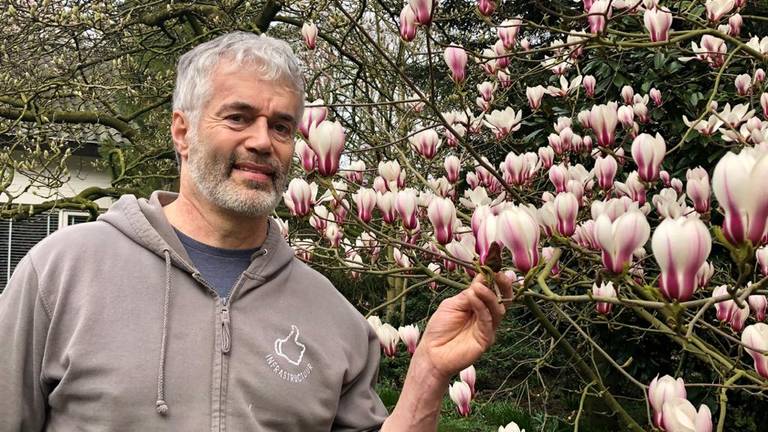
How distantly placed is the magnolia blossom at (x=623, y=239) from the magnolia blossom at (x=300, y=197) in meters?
1.06

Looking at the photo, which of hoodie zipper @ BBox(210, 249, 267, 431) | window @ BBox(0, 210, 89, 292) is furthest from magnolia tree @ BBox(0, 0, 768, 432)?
window @ BBox(0, 210, 89, 292)

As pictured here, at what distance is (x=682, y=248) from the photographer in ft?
3.46

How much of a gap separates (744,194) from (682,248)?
141mm

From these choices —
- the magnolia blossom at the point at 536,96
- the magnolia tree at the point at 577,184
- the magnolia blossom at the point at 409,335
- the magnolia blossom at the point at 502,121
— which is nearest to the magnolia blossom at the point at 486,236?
the magnolia tree at the point at 577,184

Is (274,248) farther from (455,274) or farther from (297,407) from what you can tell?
(455,274)

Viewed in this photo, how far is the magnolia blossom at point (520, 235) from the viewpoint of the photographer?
4.06 ft

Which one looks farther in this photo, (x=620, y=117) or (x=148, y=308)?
(x=620, y=117)

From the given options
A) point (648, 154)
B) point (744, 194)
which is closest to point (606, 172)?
point (648, 154)

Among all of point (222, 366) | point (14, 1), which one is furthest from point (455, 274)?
point (14, 1)

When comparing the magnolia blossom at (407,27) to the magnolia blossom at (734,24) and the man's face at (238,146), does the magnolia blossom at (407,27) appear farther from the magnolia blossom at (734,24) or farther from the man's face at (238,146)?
the magnolia blossom at (734,24)

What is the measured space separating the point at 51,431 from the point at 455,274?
1303 mm

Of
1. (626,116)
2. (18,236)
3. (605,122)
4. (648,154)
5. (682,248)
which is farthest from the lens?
(18,236)

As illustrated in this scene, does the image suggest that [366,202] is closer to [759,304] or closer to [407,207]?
[407,207]

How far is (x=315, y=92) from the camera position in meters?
5.78
